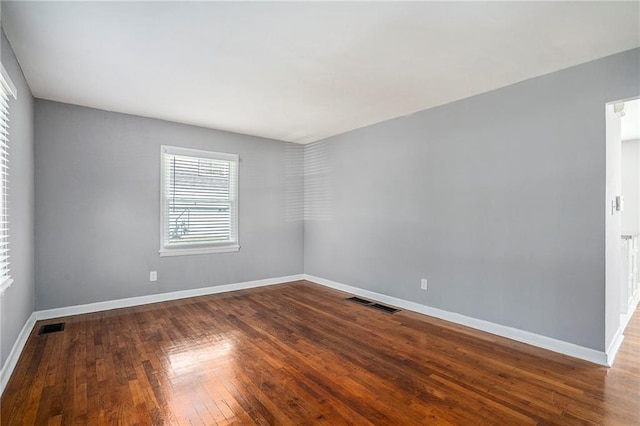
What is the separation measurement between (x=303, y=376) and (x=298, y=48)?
255 centimetres

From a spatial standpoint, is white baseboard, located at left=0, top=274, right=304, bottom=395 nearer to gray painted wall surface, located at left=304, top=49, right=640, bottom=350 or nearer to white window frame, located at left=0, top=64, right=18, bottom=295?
white window frame, located at left=0, top=64, right=18, bottom=295

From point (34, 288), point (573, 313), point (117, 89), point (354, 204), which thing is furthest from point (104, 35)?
point (573, 313)

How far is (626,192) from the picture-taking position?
17.4ft

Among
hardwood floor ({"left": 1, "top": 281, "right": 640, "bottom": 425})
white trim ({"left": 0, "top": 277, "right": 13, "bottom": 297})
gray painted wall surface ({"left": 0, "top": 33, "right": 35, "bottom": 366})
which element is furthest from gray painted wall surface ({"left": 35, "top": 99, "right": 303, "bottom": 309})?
white trim ({"left": 0, "top": 277, "right": 13, "bottom": 297})

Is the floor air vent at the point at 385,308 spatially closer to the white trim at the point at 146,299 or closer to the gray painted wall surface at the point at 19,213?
the white trim at the point at 146,299

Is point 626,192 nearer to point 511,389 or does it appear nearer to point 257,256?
point 511,389

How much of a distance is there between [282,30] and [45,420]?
9.54 ft

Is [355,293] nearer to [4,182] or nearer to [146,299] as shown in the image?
[146,299]

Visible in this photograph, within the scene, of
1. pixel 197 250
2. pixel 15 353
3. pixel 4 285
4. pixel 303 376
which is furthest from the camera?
pixel 197 250

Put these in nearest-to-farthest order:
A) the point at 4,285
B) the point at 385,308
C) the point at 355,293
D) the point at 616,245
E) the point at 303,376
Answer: the point at 4,285, the point at 303,376, the point at 616,245, the point at 385,308, the point at 355,293

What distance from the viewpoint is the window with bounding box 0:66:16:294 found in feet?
7.51

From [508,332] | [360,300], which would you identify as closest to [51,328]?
[360,300]

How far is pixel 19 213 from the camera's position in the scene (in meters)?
2.86

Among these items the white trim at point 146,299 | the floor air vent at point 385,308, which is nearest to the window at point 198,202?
the white trim at point 146,299
